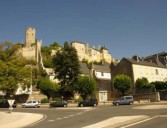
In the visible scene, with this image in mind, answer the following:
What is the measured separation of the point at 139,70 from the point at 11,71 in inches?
1225

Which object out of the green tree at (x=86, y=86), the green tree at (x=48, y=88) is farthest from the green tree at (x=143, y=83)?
the green tree at (x=48, y=88)

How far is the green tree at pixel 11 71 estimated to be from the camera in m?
36.7

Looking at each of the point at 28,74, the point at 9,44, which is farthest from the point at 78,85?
the point at 9,44

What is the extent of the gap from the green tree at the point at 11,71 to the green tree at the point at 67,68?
A: 7019mm

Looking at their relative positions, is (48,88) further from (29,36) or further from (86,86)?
(29,36)

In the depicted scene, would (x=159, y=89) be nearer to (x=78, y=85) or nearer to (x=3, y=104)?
(x=78, y=85)

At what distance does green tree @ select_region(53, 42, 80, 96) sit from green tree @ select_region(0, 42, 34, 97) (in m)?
7.02

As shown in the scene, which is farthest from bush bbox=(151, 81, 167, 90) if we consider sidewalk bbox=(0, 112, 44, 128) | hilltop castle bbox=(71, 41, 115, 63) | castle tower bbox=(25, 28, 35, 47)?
castle tower bbox=(25, 28, 35, 47)

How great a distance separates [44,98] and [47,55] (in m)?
60.8

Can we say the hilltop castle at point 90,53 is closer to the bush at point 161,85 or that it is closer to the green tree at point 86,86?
the bush at point 161,85

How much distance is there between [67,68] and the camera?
138ft

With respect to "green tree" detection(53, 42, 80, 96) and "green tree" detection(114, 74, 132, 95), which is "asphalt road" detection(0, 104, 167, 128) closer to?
"green tree" detection(53, 42, 80, 96)

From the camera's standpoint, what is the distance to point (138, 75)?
4578cm

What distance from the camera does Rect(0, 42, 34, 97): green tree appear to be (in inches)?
1444
